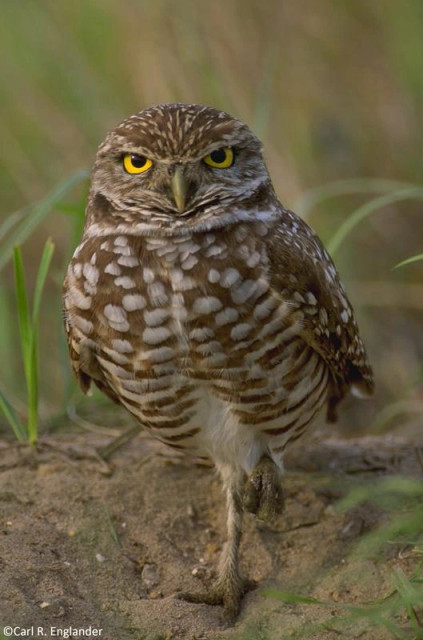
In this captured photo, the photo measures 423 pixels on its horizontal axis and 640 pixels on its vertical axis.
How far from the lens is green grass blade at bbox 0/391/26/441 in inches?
155

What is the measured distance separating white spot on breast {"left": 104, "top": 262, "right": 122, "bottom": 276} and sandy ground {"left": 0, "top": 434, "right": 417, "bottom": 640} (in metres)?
1.00

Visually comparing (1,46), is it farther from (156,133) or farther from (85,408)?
(156,133)

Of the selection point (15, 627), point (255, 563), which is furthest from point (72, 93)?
point (15, 627)

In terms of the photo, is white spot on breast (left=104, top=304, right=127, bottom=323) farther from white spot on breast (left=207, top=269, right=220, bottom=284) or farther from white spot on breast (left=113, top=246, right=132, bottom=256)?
white spot on breast (left=207, top=269, right=220, bottom=284)

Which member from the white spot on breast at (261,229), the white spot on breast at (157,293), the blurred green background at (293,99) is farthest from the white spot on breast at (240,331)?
the blurred green background at (293,99)

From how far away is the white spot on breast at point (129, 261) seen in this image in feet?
11.3

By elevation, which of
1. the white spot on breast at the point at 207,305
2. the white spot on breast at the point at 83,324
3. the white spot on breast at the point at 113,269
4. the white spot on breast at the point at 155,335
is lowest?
the white spot on breast at the point at 155,335

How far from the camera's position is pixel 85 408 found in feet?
16.1

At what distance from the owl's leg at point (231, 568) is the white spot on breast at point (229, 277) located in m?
0.82

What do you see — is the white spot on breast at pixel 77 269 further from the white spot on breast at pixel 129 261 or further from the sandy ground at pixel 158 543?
the sandy ground at pixel 158 543

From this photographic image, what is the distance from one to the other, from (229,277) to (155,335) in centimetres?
31

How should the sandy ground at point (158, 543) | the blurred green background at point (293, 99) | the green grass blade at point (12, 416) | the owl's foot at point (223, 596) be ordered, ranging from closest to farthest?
the sandy ground at point (158, 543)
the owl's foot at point (223, 596)
the green grass blade at point (12, 416)
the blurred green background at point (293, 99)

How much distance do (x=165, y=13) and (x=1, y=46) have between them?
1.74 metres

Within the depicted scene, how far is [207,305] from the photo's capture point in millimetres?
3355
